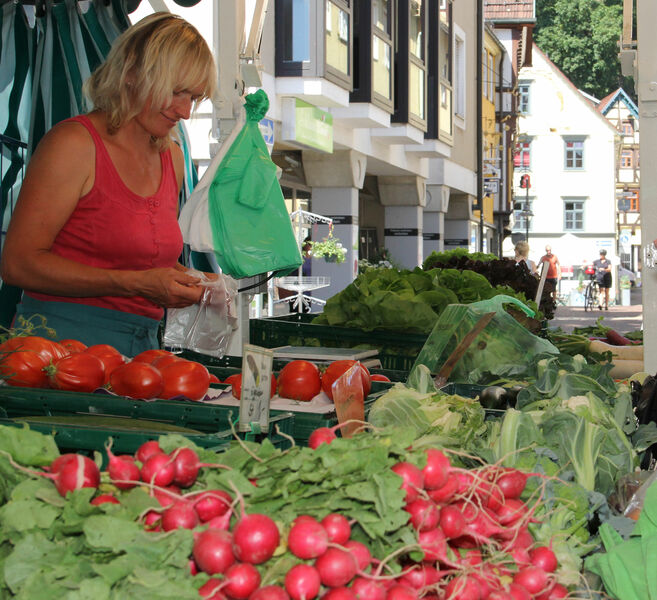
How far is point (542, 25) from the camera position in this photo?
7375 cm

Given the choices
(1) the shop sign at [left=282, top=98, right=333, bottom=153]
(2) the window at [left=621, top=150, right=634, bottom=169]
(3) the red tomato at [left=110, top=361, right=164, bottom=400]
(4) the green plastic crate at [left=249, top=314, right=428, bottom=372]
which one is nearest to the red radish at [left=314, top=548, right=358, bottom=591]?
(3) the red tomato at [left=110, top=361, right=164, bottom=400]

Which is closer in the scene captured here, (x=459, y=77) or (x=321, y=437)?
(x=321, y=437)

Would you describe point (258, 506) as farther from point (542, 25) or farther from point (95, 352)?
point (542, 25)

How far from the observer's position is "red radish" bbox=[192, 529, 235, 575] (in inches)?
50.6

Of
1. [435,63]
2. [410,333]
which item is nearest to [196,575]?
[410,333]

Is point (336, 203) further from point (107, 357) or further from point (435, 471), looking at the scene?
point (435, 471)

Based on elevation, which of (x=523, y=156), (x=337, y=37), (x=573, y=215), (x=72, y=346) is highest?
(x=523, y=156)

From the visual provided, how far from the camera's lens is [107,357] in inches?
102

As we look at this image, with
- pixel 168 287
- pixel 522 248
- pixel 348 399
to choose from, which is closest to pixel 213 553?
pixel 348 399

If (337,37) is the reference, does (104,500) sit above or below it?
below

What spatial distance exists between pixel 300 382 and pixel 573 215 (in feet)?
182

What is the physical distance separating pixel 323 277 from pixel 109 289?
48.8 feet

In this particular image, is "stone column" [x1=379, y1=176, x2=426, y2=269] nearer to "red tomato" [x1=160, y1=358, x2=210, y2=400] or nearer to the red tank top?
the red tank top

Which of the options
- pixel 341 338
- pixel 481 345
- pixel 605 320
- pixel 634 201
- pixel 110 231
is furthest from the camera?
pixel 634 201
